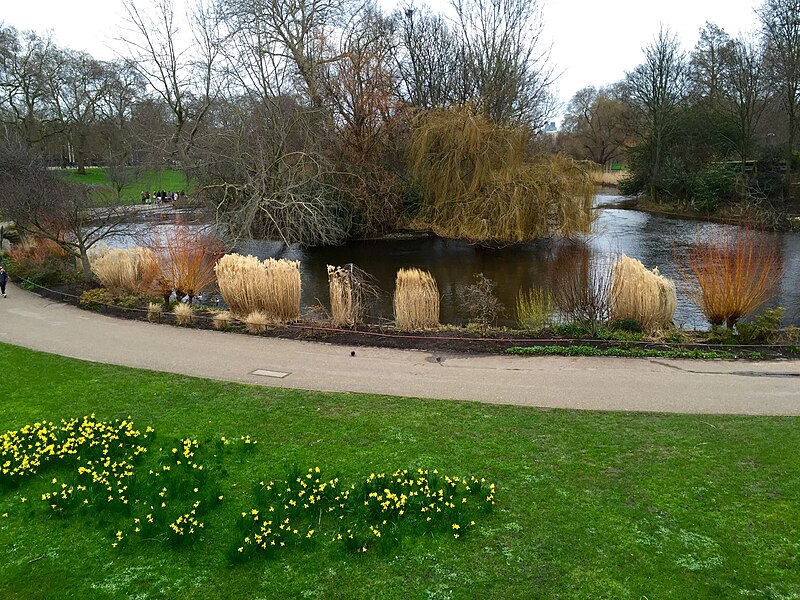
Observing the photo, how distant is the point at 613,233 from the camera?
30641 millimetres

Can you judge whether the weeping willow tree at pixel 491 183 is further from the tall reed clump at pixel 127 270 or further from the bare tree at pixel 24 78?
the bare tree at pixel 24 78

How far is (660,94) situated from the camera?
4356 cm

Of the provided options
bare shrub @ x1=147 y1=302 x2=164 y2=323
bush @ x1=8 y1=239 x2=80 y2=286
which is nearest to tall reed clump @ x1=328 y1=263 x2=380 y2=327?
bare shrub @ x1=147 y1=302 x2=164 y2=323

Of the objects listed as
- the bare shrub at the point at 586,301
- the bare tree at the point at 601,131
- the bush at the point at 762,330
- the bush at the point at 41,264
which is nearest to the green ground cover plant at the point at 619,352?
the bush at the point at 762,330

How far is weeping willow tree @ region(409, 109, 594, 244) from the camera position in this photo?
2517cm

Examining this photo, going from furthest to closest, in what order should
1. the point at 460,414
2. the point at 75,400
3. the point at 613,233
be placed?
the point at 613,233, the point at 75,400, the point at 460,414

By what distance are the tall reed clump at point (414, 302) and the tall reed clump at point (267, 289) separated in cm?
249

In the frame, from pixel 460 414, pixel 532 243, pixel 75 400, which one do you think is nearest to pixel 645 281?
pixel 460 414

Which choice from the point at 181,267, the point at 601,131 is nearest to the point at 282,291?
the point at 181,267

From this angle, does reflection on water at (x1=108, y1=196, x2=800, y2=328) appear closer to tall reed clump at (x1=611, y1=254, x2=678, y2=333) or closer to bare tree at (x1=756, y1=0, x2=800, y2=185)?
tall reed clump at (x1=611, y1=254, x2=678, y2=333)

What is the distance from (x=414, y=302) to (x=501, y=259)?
1191 centimetres

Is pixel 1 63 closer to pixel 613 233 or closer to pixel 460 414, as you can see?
pixel 613 233

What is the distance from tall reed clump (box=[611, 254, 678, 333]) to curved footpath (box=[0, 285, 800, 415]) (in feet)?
7.55

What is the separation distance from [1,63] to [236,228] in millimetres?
31149
